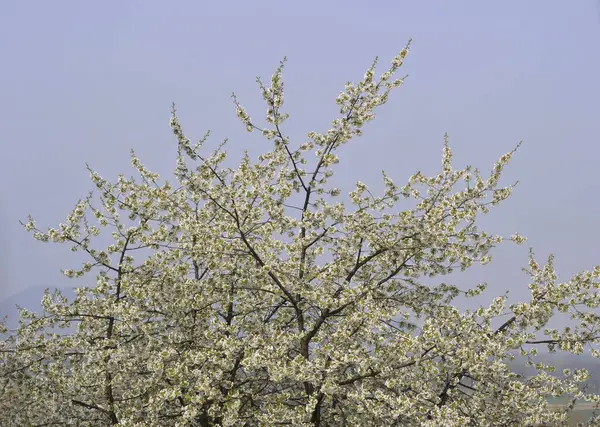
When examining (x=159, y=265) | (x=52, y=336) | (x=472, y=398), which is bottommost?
(x=472, y=398)

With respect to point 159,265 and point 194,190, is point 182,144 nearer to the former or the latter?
point 194,190

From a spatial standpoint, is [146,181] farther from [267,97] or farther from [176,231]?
[267,97]

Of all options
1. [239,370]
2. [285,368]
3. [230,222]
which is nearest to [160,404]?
[239,370]

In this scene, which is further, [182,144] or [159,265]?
[159,265]

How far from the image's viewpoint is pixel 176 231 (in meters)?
9.12

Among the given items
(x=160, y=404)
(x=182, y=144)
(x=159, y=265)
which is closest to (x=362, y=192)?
(x=182, y=144)

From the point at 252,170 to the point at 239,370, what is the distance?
2856 millimetres

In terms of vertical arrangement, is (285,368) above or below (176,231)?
below

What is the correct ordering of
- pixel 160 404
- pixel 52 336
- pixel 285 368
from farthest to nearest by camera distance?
pixel 52 336 → pixel 160 404 → pixel 285 368

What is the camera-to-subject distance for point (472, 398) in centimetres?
700

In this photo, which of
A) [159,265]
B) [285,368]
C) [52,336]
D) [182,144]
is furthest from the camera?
[52,336]

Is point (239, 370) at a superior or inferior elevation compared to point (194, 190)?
inferior

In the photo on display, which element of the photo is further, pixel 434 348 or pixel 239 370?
pixel 239 370

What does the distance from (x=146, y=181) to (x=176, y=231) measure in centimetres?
109
